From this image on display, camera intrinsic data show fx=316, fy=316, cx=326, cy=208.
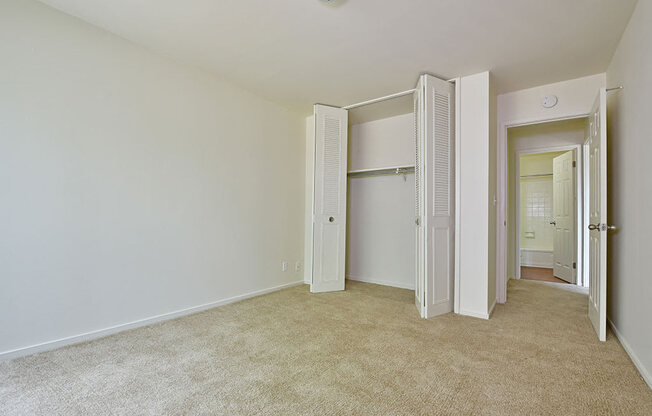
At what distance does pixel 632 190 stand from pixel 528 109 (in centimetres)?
169

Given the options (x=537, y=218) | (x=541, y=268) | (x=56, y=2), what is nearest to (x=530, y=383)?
(x=56, y=2)

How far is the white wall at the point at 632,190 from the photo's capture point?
6.35 ft

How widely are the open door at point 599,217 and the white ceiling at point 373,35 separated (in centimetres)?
56

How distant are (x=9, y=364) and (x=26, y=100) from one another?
1756 mm

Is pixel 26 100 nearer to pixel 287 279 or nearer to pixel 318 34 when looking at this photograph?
pixel 318 34

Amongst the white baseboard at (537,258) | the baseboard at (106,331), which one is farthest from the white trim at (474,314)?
the white baseboard at (537,258)

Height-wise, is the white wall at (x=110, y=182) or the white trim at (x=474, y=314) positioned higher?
the white wall at (x=110, y=182)

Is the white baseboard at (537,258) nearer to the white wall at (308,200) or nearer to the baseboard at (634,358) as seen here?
the baseboard at (634,358)

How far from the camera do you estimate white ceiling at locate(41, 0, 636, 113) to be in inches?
87.4

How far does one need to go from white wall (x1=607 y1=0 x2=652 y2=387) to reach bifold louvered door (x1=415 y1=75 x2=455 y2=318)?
4.20 ft

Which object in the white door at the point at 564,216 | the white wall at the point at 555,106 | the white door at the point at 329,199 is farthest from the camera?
the white door at the point at 564,216

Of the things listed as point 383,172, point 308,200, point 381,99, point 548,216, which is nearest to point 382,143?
point 383,172

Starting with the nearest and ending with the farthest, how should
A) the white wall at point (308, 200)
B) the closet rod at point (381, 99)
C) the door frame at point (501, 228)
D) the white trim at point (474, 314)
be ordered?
the white trim at point (474, 314)
the closet rod at point (381, 99)
the door frame at point (501, 228)
the white wall at point (308, 200)

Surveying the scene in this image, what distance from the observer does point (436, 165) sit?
315 cm
